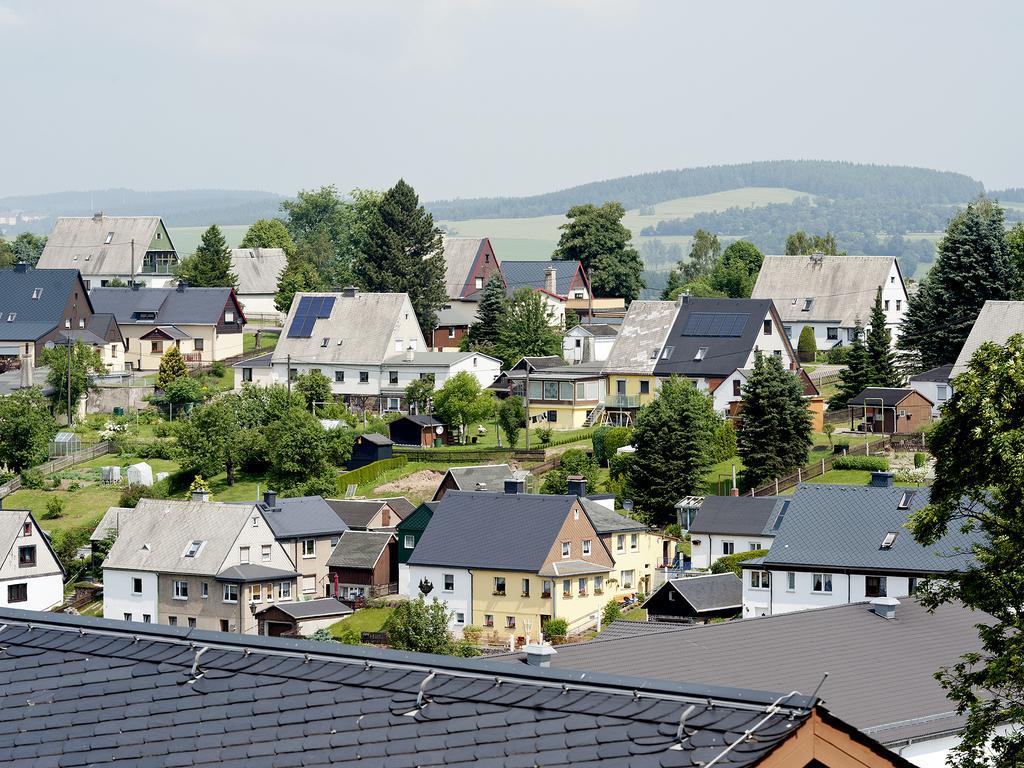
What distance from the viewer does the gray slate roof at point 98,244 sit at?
376 ft

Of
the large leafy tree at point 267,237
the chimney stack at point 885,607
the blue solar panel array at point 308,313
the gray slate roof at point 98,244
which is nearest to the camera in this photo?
the chimney stack at point 885,607

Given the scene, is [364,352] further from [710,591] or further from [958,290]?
[710,591]

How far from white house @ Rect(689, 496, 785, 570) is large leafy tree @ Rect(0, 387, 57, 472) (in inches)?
1311

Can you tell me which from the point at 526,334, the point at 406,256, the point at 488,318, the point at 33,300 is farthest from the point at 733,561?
the point at 33,300

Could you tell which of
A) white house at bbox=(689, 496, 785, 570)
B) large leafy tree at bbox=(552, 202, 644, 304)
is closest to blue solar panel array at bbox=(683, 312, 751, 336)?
white house at bbox=(689, 496, 785, 570)

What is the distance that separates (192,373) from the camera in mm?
87812

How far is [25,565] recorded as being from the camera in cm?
5859

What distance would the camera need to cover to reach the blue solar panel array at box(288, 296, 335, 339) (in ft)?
289

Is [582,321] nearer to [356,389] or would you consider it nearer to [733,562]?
[356,389]

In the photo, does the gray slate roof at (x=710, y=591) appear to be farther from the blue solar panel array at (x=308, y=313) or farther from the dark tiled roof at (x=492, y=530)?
the blue solar panel array at (x=308, y=313)

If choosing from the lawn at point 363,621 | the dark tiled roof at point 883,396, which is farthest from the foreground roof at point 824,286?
the lawn at point 363,621

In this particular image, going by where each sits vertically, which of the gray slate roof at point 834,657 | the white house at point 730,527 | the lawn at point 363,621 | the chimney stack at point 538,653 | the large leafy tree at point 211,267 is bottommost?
the lawn at point 363,621

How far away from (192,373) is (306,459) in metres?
22.8

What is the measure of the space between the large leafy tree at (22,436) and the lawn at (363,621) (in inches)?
924
